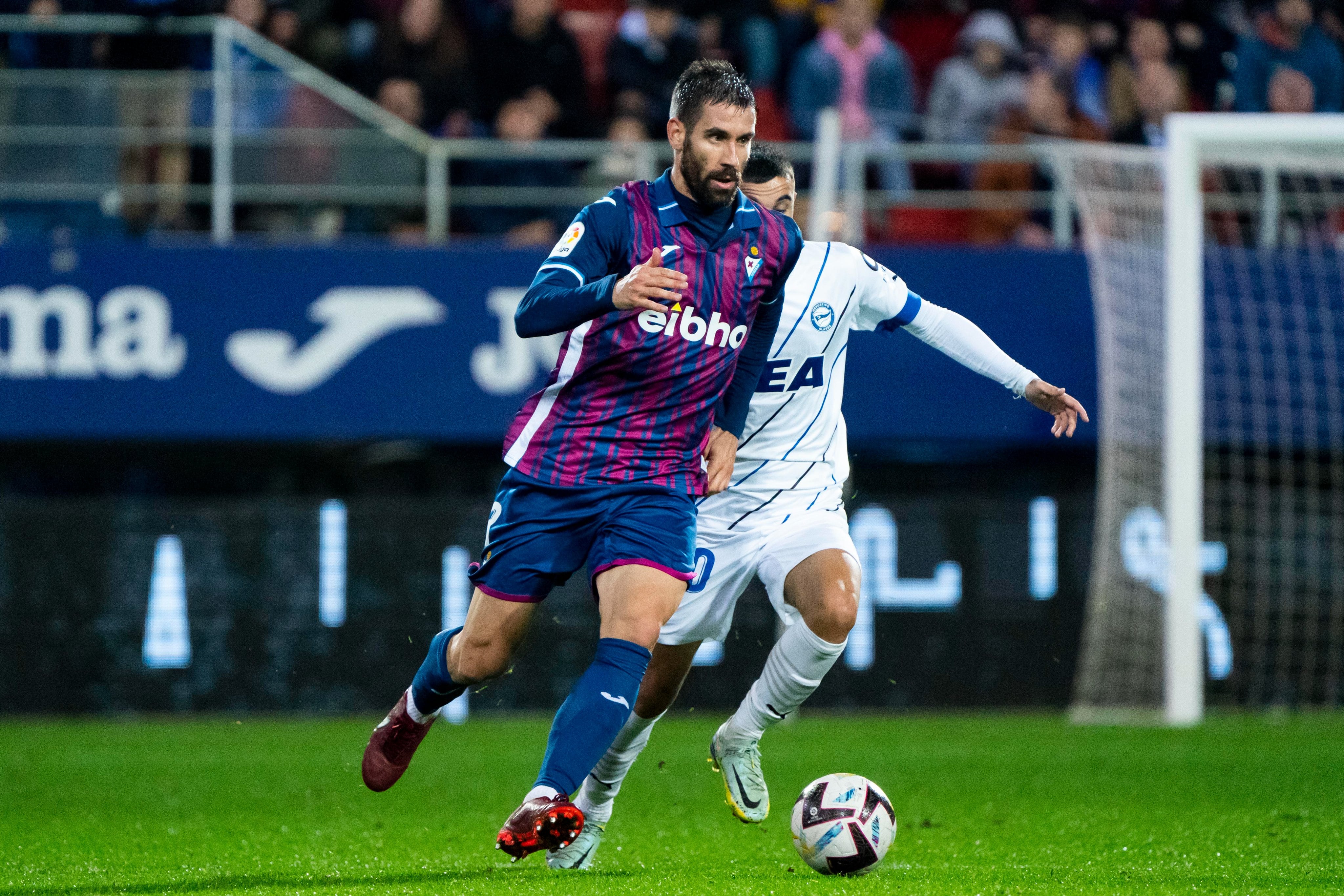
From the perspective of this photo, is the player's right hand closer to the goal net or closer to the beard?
the beard

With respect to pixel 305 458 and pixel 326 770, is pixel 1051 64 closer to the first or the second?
pixel 305 458

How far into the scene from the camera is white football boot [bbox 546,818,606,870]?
507cm

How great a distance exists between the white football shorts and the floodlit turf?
707mm

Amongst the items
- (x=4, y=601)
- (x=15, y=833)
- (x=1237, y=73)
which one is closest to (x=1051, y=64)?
(x=1237, y=73)

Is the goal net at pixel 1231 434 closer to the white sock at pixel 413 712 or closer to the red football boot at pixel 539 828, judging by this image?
the white sock at pixel 413 712

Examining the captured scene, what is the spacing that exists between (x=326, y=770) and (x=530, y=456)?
426cm

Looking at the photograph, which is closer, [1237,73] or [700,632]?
[700,632]

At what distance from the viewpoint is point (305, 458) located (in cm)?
1152

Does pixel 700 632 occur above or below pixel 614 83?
below

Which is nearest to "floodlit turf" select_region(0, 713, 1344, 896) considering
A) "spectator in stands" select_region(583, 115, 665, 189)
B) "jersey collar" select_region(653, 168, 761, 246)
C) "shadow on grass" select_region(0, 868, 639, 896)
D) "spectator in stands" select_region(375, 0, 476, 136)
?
"shadow on grass" select_region(0, 868, 639, 896)

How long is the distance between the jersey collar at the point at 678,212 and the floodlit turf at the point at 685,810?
168cm

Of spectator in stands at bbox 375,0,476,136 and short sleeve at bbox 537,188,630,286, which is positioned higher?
spectator in stands at bbox 375,0,476,136

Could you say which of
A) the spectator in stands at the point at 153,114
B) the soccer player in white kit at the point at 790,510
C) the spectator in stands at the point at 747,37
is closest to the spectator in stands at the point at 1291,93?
the spectator in stands at the point at 747,37

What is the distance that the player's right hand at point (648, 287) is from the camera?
14.0 feet
